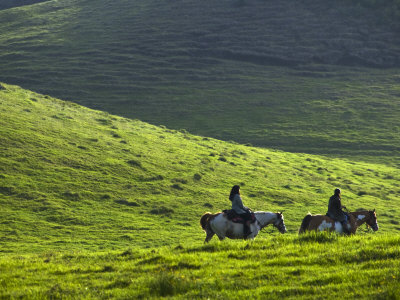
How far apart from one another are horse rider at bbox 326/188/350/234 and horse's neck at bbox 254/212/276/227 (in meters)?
2.47

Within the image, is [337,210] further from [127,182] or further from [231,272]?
[127,182]

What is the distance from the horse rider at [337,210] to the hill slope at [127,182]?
43.3ft

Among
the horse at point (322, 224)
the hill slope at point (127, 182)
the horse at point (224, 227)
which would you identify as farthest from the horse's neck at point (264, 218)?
the hill slope at point (127, 182)

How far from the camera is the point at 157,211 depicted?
39.6 m

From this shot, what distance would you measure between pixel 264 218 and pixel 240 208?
1805 mm

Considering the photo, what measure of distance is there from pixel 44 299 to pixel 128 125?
197 feet

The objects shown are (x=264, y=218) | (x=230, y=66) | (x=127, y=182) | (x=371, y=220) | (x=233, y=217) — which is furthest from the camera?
(x=230, y=66)

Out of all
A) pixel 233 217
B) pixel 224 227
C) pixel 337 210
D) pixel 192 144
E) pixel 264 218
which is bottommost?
pixel 192 144

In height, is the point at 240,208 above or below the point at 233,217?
above

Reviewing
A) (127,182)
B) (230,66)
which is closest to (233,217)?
(127,182)

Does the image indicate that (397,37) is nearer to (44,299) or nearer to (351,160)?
(351,160)

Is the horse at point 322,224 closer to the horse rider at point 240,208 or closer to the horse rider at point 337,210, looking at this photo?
the horse rider at point 337,210

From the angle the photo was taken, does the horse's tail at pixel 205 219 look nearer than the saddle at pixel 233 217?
No

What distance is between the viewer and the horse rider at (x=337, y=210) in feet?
65.5
